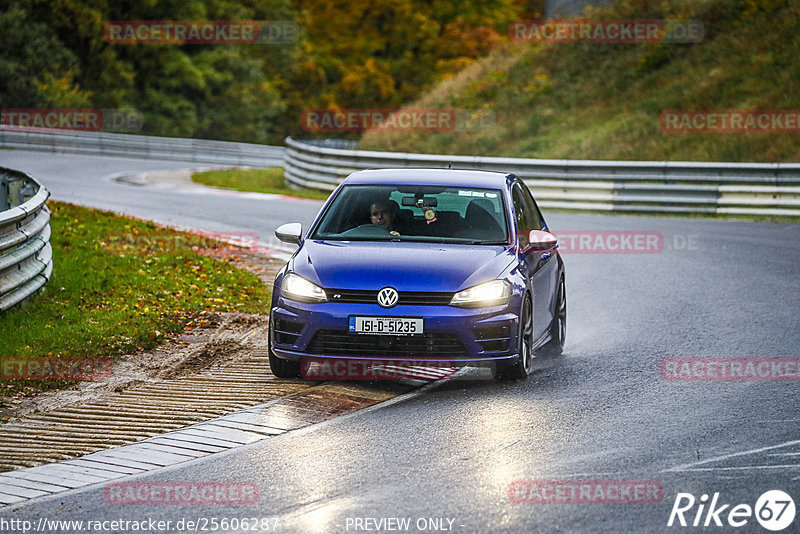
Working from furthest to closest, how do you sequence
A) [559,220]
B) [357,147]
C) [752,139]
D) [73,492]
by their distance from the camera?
[357,147] → [752,139] → [559,220] → [73,492]

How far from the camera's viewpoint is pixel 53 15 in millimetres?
59250

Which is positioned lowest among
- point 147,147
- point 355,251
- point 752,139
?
point 147,147

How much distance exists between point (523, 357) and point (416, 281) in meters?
1.10

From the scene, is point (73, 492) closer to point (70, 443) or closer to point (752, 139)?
point (70, 443)

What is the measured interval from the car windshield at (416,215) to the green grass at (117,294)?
2.26m

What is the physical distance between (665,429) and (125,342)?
16.8ft

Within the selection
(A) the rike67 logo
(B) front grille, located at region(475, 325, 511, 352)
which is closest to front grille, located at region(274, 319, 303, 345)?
(B) front grille, located at region(475, 325, 511, 352)

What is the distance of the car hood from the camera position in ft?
29.3

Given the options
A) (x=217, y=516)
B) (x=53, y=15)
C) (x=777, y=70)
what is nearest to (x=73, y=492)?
(x=217, y=516)

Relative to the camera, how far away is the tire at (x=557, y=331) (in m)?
10.9
